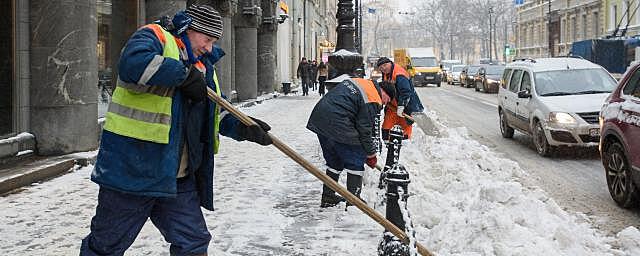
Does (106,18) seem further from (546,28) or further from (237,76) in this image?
(546,28)

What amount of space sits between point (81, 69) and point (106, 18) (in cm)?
258

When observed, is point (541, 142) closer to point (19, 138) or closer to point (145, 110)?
point (19, 138)

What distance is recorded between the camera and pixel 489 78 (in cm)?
3819

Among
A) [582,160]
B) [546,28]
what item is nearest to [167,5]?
[582,160]

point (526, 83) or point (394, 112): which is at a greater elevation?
point (526, 83)

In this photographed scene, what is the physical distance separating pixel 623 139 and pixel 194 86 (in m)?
5.26

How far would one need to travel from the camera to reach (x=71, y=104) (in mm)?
9586

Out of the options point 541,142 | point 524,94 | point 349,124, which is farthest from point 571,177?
point 349,124

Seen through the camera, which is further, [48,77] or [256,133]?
[48,77]

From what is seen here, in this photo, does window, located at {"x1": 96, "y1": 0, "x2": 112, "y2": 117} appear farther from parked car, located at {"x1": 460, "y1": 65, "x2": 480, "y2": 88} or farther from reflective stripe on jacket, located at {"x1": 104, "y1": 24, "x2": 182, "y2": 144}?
parked car, located at {"x1": 460, "y1": 65, "x2": 480, "y2": 88}

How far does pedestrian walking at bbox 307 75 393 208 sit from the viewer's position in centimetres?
650

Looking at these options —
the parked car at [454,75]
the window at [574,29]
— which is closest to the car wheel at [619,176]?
the parked car at [454,75]

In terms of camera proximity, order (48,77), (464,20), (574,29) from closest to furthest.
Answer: (48,77) → (574,29) → (464,20)

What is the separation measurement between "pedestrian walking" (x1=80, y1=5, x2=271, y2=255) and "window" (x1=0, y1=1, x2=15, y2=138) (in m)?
6.17
